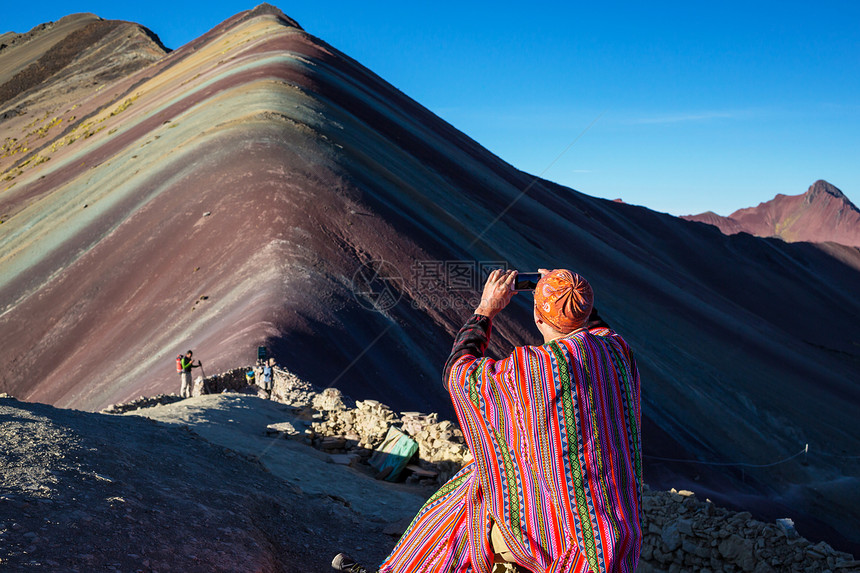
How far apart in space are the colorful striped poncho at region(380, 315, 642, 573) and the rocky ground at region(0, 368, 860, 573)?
142 centimetres

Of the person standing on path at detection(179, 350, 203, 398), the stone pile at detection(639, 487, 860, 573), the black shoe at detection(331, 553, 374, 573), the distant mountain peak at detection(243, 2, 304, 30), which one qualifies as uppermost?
the distant mountain peak at detection(243, 2, 304, 30)

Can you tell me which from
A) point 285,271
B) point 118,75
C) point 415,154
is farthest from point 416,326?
point 118,75

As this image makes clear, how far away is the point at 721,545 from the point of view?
15.4ft

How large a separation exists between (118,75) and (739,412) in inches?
1913

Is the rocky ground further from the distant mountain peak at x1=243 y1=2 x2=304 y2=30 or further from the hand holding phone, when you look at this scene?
the distant mountain peak at x1=243 y1=2 x2=304 y2=30

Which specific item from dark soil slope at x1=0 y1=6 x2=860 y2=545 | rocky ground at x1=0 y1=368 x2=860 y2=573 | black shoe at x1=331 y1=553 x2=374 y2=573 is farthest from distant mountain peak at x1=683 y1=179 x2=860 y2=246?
black shoe at x1=331 y1=553 x2=374 y2=573

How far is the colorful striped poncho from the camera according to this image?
227 centimetres

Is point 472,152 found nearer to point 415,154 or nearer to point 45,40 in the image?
point 415,154

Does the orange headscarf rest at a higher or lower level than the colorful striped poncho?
higher

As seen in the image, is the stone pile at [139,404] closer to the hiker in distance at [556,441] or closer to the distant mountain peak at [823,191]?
the hiker in distance at [556,441]

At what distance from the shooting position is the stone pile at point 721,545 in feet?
14.9

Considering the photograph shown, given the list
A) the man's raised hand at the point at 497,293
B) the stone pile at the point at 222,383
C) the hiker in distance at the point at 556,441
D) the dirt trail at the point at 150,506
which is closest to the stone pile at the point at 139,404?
the stone pile at the point at 222,383

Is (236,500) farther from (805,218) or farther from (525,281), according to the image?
(805,218)

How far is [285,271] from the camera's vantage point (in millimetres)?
13688
